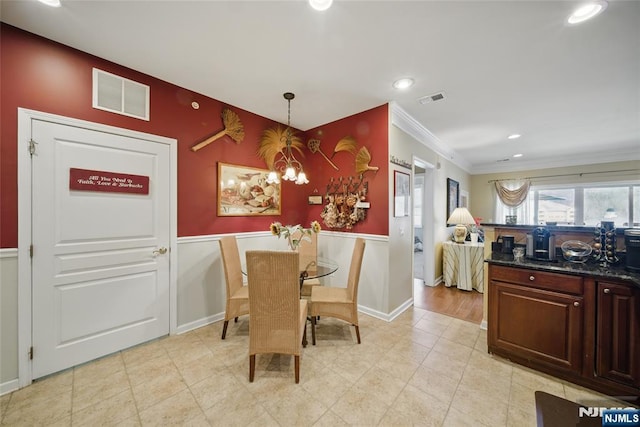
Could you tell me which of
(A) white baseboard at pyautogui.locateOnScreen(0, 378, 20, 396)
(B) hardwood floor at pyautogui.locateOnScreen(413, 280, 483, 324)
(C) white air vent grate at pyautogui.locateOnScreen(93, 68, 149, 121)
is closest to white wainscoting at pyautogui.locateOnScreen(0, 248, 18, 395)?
(A) white baseboard at pyautogui.locateOnScreen(0, 378, 20, 396)

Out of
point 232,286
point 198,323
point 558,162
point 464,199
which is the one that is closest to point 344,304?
point 232,286

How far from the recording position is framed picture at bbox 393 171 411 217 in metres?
3.02

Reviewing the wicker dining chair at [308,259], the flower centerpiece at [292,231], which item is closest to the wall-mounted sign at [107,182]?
the flower centerpiece at [292,231]

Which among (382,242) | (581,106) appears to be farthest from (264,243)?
(581,106)

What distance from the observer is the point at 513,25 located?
1639 millimetres

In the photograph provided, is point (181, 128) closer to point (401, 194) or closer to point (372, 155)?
point (372, 155)

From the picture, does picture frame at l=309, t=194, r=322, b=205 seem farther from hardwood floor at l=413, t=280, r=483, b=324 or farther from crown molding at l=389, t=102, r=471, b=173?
hardwood floor at l=413, t=280, r=483, b=324

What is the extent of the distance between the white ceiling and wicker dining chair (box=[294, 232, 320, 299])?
1.71m

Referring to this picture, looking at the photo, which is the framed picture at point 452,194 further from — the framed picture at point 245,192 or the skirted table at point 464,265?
the framed picture at point 245,192

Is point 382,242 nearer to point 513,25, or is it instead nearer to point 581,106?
point 513,25

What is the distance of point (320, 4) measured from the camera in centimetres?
148

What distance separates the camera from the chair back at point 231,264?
244 centimetres

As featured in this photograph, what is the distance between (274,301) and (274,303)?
2 centimetres

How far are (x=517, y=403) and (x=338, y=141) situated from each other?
3.12 meters
